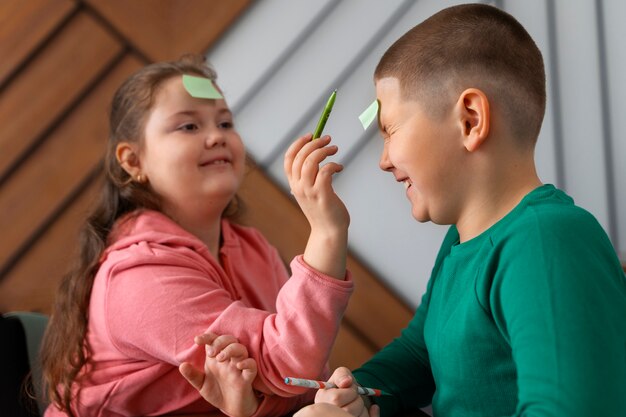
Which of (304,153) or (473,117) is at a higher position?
(473,117)

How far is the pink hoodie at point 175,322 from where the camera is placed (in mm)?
1039

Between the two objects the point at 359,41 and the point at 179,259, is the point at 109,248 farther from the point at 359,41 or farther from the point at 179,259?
the point at 359,41

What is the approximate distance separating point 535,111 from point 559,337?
0.32m

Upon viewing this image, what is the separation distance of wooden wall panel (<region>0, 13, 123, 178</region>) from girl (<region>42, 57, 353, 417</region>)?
7.7 inches

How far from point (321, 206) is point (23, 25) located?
2.86 feet

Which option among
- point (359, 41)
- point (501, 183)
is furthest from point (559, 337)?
point (359, 41)

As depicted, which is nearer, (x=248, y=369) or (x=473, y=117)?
(x=473, y=117)

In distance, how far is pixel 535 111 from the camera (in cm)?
93

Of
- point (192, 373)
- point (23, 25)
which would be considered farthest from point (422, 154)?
point (23, 25)

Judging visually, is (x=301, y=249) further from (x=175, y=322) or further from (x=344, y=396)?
(x=344, y=396)

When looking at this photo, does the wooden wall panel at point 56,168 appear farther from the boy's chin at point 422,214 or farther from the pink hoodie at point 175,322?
the boy's chin at point 422,214

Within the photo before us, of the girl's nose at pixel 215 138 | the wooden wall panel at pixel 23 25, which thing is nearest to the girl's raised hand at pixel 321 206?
the girl's nose at pixel 215 138

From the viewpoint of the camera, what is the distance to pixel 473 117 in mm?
907

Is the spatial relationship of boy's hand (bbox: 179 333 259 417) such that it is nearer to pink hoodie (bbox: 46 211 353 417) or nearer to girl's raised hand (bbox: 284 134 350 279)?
pink hoodie (bbox: 46 211 353 417)
